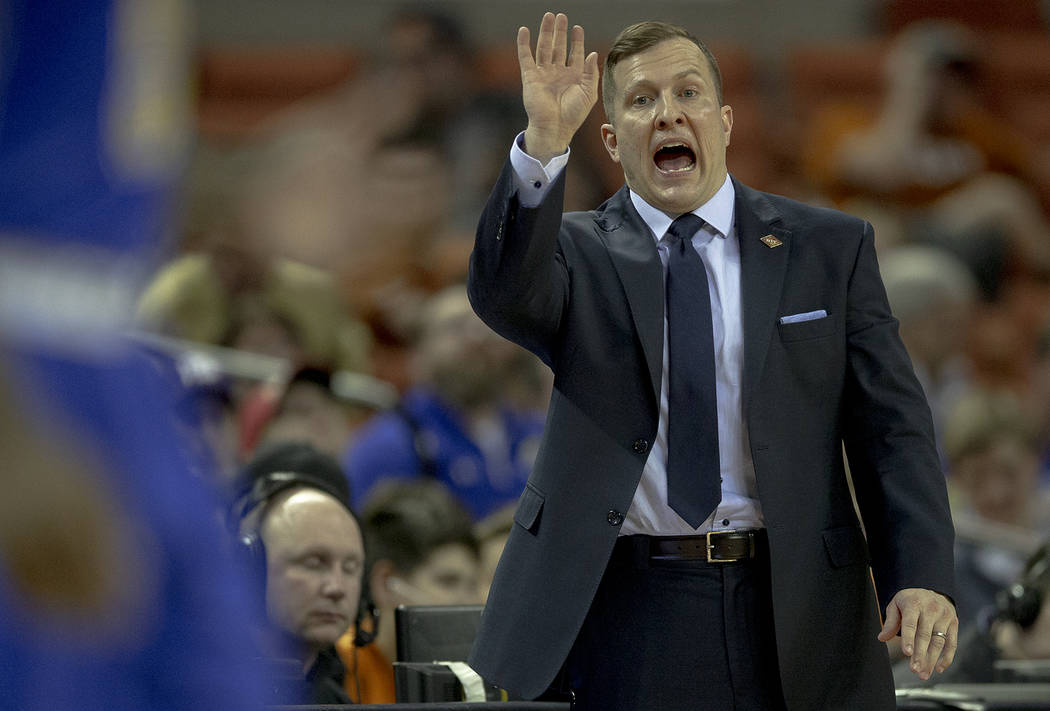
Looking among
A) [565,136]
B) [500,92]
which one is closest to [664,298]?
[565,136]

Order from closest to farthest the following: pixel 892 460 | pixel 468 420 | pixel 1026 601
A: pixel 892 460 → pixel 1026 601 → pixel 468 420

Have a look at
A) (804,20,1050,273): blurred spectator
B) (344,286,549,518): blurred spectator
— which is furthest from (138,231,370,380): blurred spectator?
(804,20,1050,273): blurred spectator

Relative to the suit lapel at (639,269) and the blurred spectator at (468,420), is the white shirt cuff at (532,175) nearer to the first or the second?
the suit lapel at (639,269)

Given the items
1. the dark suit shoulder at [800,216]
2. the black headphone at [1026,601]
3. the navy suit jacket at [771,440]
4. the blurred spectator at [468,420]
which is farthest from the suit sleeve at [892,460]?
the blurred spectator at [468,420]

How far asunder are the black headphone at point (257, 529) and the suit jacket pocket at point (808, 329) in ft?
4.16

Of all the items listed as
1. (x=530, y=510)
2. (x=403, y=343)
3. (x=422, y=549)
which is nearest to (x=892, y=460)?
(x=530, y=510)

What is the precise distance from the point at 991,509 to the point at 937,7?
4693 mm

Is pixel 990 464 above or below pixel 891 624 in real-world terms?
above

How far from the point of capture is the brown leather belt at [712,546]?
2051 millimetres

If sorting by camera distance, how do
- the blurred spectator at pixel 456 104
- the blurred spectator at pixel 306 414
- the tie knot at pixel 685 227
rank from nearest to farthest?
the tie knot at pixel 685 227
the blurred spectator at pixel 306 414
the blurred spectator at pixel 456 104

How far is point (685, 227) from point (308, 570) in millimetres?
1319

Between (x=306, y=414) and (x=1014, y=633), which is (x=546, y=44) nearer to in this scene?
(x=1014, y=633)

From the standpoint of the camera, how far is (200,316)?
16.2 feet

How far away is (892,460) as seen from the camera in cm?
208
